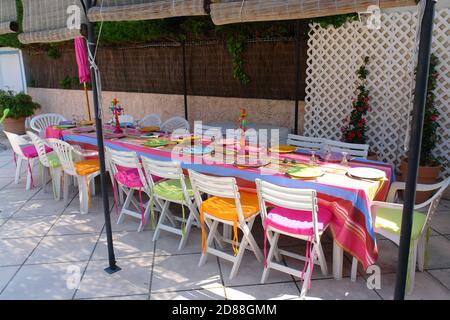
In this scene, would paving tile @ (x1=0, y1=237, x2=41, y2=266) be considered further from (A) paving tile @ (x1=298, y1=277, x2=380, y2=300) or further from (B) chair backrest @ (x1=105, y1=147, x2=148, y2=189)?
(A) paving tile @ (x1=298, y1=277, x2=380, y2=300)

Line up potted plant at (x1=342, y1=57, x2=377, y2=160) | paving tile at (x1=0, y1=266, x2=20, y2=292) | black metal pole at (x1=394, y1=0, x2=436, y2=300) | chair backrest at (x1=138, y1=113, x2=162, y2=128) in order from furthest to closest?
1. chair backrest at (x1=138, y1=113, x2=162, y2=128)
2. potted plant at (x1=342, y1=57, x2=377, y2=160)
3. paving tile at (x1=0, y1=266, x2=20, y2=292)
4. black metal pole at (x1=394, y1=0, x2=436, y2=300)

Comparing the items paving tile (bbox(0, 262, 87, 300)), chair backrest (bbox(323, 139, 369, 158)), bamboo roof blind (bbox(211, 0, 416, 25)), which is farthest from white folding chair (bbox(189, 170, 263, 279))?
bamboo roof blind (bbox(211, 0, 416, 25))

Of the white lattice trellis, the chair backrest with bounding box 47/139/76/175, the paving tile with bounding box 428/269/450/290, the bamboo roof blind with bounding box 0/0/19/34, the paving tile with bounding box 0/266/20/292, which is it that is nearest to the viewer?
the paving tile with bounding box 428/269/450/290

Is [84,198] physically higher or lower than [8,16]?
lower

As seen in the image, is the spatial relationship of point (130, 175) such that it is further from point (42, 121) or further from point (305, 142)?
point (42, 121)

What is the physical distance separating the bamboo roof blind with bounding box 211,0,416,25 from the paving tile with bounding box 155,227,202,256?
190 centimetres

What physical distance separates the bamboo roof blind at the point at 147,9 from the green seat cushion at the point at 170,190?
1449 mm

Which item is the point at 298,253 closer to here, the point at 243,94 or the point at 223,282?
the point at 223,282

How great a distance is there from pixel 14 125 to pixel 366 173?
26.5 feet

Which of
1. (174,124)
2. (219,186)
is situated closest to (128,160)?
(219,186)

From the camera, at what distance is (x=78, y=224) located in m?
3.61

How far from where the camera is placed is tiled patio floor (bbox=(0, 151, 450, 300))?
8.09 feet
